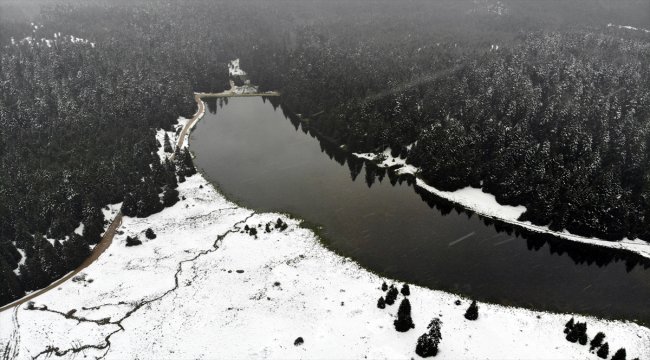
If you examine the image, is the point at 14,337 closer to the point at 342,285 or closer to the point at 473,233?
the point at 342,285

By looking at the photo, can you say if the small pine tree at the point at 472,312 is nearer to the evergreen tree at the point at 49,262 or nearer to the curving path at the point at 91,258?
the curving path at the point at 91,258

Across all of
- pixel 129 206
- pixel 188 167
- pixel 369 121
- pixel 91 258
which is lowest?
pixel 91 258

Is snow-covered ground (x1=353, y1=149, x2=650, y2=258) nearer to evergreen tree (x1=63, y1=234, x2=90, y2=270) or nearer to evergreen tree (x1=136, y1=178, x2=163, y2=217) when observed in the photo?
evergreen tree (x1=136, y1=178, x2=163, y2=217)

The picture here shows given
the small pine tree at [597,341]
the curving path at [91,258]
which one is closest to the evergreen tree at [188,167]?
the curving path at [91,258]

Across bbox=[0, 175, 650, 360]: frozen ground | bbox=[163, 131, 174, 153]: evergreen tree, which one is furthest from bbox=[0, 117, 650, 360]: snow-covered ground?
bbox=[163, 131, 174, 153]: evergreen tree

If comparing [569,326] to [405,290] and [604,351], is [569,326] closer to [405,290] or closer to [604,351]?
[604,351]

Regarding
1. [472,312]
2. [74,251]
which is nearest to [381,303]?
[472,312]
